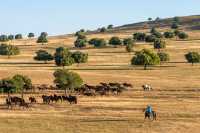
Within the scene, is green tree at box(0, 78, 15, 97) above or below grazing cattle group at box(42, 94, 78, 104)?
above

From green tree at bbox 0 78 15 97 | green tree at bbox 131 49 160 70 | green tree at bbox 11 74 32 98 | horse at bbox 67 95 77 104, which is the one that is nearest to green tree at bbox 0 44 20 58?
green tree at bbox 131 49 160 70

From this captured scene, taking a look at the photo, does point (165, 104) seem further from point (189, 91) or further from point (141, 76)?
point (141, 76)

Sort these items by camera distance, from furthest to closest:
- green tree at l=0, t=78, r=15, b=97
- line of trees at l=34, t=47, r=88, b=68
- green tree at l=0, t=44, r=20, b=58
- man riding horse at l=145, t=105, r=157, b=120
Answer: green tree at l=0, t=44, r=20, b=58 < line of trees at l=34, t=47, r=88, b=68 < green tree at l=0, t=78, r=15, b=97 < man riding horse at l=145, t=105, r=157, b=120

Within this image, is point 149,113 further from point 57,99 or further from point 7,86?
point 7,86

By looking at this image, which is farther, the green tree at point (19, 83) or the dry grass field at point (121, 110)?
the green tree at point (19, 83)

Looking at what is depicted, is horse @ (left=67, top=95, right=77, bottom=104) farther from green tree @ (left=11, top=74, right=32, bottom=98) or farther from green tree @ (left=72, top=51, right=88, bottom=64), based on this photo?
green tree @ (left=72, top=51, right=88, bottom=64)

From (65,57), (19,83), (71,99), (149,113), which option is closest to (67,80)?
(19,83)

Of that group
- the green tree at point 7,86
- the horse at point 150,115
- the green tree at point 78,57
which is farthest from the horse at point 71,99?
the green tree at point 78,57

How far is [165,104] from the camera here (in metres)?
57.6

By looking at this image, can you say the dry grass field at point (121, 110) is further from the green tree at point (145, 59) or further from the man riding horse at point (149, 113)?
the green tree at point (145, 59)

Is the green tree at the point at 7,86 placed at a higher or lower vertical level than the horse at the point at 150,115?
higher

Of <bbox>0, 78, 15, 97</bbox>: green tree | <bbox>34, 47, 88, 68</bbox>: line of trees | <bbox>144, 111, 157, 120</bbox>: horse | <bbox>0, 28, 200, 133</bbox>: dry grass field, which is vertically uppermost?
<bbox>34, 47, 88, 68</bbox>: line of trees

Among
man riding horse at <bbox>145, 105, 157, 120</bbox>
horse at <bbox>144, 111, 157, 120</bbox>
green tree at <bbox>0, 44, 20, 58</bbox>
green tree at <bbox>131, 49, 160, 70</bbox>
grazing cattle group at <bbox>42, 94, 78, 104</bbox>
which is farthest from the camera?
green tree at <bbox>0, 44, 20, 58</bbox>

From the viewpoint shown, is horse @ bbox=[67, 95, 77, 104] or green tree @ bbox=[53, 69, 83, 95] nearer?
horse @ bbox=[67, 95, 77, 104]
